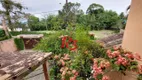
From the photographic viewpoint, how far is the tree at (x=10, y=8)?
1585 centimetres

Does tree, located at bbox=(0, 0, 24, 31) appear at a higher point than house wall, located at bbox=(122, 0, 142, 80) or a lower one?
higher

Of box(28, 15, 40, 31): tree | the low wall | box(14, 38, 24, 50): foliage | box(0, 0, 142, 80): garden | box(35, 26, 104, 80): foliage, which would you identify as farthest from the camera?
box(28, 15, 40, 31): tree

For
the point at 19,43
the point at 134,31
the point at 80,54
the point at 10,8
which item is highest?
the point at 10,8

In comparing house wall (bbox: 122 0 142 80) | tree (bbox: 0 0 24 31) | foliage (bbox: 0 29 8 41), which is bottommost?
foliage (bbox: 0 29 8 41)

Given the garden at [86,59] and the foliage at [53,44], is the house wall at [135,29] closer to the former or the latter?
the garden at [86,59]

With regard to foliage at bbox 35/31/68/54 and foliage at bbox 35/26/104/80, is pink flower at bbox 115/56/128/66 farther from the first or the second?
foliage at bbox 35/31/68/54

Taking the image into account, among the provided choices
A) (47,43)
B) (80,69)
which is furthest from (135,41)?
(47,43)

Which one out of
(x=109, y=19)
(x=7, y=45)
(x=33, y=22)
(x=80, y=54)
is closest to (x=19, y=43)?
(x=7, y=45)

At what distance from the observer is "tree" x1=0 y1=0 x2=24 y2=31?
15852 mm

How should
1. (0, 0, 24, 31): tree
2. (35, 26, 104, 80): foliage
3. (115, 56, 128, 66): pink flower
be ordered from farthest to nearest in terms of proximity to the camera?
(0, 0, 24, 31): tree, (35, 26, 104, 80): foliage, (115, 56, 128, 66): pink flower

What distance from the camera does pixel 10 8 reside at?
16438 mm

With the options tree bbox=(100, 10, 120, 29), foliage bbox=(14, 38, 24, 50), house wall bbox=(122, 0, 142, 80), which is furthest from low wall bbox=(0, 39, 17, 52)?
house wall bbox=(122, 0, 142, 80)

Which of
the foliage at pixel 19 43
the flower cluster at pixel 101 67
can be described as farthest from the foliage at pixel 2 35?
the flower cluster at pixel 101 67

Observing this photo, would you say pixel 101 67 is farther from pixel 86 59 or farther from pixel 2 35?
pixel 2 35
